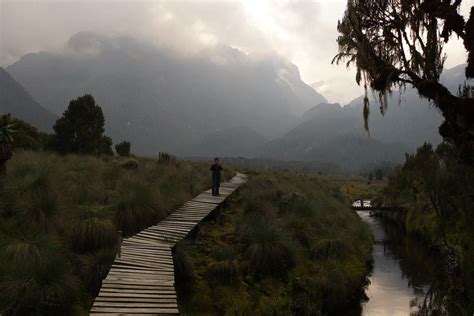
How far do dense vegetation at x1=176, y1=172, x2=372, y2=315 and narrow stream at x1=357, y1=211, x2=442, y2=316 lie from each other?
3.09ft

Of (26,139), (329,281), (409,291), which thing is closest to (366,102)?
(329,281)

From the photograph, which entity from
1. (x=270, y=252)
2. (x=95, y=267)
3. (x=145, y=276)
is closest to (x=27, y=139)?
(x=95, y=267)

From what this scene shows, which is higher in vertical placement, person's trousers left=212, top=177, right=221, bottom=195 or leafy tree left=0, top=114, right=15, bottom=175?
leafy tree left=0, top=114, right=15, bottom=175

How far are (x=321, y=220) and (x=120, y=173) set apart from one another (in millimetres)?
10811

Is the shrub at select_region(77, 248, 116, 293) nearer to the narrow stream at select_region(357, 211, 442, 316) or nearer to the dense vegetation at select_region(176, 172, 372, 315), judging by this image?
the dense vegetation at select_region(176, 172, 372, 315)

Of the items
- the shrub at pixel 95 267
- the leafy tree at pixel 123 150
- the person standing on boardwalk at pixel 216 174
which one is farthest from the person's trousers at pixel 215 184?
the leafy tree at pixel 123 150

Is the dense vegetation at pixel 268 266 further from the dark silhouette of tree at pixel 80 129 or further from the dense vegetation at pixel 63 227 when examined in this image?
the dark silhouette of tree at pixel 80 129

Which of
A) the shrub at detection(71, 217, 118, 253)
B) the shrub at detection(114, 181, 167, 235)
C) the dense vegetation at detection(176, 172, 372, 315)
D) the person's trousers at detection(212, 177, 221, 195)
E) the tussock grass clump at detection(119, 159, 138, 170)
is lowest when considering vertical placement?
the dense vegetation at detection(176, 172, 372, 315)

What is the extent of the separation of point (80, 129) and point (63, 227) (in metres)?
22.7

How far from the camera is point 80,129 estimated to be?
32.4 meters

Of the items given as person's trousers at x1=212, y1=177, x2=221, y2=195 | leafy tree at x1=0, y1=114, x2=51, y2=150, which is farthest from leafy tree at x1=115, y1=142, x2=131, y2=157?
person's trousers at x1=212, y1=177, x2=221, y2=195

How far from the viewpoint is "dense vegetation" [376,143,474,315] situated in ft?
40.7

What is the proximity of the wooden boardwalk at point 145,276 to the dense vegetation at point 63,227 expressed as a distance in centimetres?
75

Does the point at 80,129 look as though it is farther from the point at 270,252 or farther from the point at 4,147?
the point at 270,252
